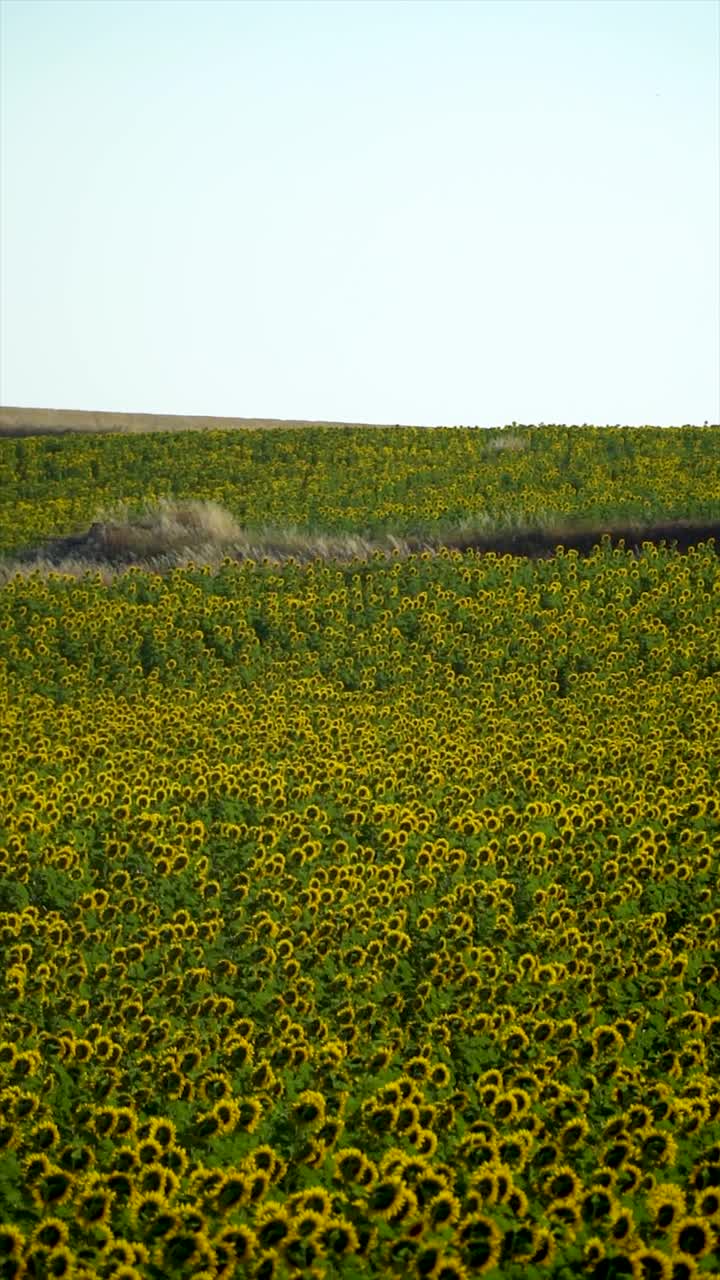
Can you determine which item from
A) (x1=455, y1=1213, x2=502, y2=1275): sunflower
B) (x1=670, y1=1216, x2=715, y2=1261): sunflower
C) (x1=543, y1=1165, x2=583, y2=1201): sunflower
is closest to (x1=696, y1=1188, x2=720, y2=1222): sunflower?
(x1=670, y1=1216, x2=715, y2=1261): sunflower

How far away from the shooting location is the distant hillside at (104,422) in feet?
181

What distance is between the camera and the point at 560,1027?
8.71 m

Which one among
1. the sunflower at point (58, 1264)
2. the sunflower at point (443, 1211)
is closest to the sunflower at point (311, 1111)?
the sunflower at point (443, 1211)

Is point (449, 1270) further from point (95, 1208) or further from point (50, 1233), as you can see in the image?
point (50, 1233)

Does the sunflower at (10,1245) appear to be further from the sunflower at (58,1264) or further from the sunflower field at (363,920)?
the sunflower at (58,1264)

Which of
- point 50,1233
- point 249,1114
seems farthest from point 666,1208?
point 50,1233

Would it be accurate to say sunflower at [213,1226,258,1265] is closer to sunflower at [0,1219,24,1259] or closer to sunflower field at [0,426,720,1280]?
sunflower field at [0,426,720,1280]

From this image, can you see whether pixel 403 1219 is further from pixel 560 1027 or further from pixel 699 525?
pixel 699 525

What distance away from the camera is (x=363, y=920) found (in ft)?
34.0

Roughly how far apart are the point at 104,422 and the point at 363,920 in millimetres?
49504

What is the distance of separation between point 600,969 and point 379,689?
9.53m

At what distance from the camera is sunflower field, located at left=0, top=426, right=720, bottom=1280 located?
641 cm

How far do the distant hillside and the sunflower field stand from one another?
3057 centimetres

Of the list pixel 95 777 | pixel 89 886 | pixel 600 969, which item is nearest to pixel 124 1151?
pixel 600 969
